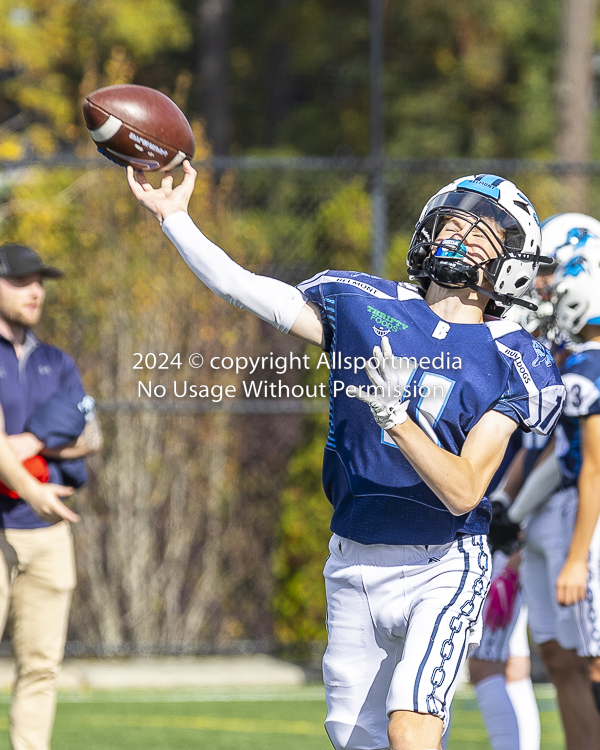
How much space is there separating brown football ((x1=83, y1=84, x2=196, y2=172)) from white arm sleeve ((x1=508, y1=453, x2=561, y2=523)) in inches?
78.7

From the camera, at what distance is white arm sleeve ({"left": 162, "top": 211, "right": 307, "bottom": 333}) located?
2.68 meters

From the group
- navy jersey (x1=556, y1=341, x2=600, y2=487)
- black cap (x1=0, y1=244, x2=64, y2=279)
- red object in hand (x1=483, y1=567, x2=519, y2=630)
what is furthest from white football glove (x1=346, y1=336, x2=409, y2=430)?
black cap (x1=0, y1=244, x2=64, y2=279)

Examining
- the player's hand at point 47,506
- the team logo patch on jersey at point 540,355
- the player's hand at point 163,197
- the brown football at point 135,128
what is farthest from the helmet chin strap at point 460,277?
the player's hand at point 47,506

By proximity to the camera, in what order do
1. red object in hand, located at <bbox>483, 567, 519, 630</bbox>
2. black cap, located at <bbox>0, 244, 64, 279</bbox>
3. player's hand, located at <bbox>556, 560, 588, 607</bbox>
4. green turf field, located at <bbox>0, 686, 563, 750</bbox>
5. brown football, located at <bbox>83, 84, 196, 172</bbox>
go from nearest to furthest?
1. brown football, located at <bbox>83, 84, 196, 172</bbox>
2. player's hand, located at <bbox>556, 560, 588, 607</bbox>
3. red object in hand, located at <bbox>483, 567, 519, 630</bbox>
4. black cap, located at <bbox>0, 244, 64, 279</bbox>
5. green turf field, located at <bbox>0, 686, 563, 750</bbox>

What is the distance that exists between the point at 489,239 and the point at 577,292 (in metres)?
1.21

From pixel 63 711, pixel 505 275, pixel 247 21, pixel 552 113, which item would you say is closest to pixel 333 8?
pixel 247 21

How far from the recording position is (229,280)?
2.69 m

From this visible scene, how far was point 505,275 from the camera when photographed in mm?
2852

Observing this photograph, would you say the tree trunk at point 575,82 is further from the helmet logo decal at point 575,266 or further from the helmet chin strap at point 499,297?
the helmet chin strap at point 499,297

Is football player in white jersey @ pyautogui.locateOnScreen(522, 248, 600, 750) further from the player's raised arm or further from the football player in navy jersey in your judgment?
the player's raised arm

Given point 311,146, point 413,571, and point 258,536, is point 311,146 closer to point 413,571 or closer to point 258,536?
point 258,536

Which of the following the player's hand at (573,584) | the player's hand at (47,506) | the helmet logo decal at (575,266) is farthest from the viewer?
the helmet logo decal at (575,266)

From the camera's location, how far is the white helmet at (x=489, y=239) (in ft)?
9.21

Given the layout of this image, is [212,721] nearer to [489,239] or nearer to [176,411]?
[176,411]
